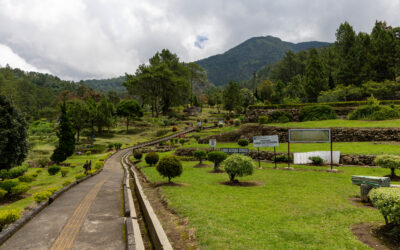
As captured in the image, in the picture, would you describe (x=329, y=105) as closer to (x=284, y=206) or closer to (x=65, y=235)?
(x=284, y=206)

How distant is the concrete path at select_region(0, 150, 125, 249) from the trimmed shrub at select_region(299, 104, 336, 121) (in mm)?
37243

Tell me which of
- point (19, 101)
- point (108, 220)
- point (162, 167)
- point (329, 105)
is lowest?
point (108, 220)

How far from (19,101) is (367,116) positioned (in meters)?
124

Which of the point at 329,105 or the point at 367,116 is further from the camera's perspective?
the point at 329,105

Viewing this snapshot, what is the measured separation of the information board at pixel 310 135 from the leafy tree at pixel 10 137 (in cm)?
2501

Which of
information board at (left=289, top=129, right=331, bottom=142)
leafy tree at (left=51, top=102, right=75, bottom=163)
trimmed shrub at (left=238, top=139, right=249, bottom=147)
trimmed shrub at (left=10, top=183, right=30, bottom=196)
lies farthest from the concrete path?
leafy tree at (left=51, top=102, right=75, bottom=163)

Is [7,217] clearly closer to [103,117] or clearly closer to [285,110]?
[285,110]

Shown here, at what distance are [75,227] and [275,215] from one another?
6939mm

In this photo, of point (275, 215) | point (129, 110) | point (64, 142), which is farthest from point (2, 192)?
point (129, 110)

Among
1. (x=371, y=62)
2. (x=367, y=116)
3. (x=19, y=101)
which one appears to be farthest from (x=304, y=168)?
(x=19, y=101)

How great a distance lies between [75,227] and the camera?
301 inches

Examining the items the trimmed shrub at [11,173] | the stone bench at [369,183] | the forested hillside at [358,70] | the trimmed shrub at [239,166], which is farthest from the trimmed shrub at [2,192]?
the forested hillside at [358,70]

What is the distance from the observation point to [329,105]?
4006 cm

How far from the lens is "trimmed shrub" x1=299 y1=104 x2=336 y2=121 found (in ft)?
124
